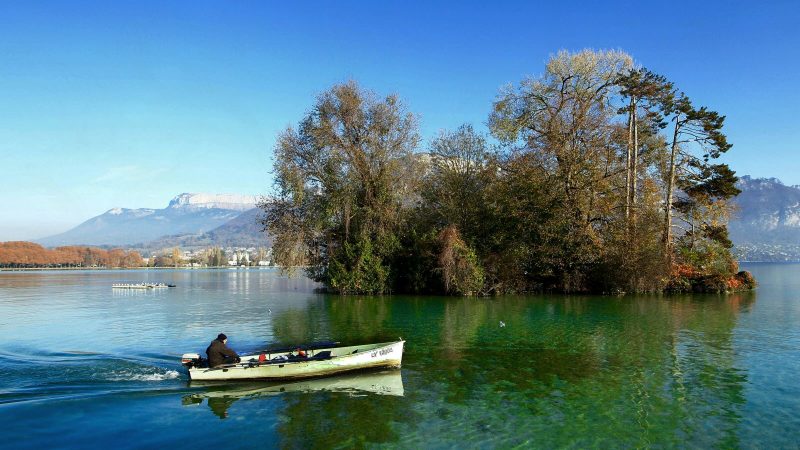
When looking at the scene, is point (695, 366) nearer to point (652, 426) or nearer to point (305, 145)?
point (652, 426)

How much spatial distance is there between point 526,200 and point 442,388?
104 ft

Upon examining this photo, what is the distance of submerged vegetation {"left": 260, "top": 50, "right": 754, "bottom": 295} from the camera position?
1758 inches

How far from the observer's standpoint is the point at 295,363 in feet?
54.3

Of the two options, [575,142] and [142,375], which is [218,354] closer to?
[142,375]

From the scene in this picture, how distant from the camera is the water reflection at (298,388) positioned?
15133 millimetres

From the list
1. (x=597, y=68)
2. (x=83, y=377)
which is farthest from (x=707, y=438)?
(x=597, y=68)

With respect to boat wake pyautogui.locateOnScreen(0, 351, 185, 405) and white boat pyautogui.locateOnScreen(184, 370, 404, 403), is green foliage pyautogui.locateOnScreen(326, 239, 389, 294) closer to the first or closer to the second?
boat wake pyautogui.locateOnScreen(0, 351, 185, 405)

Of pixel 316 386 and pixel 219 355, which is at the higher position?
pixel 219 355

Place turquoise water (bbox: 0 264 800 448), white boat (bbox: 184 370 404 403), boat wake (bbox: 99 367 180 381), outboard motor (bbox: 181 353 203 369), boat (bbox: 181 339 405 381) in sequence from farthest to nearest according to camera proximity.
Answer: boat wake (bbox: 99 367 180 381)
outboard motor (bbox: 181 353 203 369)
boat (bbox: 181 339 405 381)
white boat (bbox: 184 370 404 403)
turquoise water (bbox: 0 264 800 448)

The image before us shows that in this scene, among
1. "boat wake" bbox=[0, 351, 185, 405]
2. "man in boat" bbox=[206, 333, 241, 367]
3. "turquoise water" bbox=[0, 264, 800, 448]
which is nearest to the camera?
"turquoise water" bbox=[0, 264, 800, 448]

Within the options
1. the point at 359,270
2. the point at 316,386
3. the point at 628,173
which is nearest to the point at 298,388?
the point at 316,386

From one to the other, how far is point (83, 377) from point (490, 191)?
35.9 meters

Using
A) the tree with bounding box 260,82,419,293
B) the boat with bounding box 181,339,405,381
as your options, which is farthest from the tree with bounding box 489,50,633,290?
the boat with bounding box 181,339,405,381

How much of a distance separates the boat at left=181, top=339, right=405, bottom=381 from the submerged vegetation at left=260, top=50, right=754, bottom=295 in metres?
27.1
